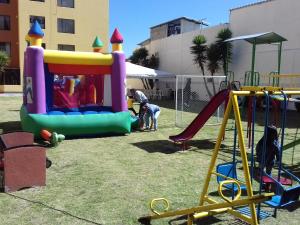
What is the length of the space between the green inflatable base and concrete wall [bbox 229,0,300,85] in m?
12.4

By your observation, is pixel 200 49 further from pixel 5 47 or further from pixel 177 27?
pixel 5 47

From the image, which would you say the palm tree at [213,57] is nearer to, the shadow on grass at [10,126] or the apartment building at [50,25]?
the apartment building at [50,25]

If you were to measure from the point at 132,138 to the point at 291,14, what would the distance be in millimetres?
13515

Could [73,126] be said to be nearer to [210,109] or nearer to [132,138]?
[132,138]

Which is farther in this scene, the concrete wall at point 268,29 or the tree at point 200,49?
the tree at point 200,49

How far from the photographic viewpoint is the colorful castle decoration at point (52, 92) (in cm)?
952

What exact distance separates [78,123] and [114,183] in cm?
413

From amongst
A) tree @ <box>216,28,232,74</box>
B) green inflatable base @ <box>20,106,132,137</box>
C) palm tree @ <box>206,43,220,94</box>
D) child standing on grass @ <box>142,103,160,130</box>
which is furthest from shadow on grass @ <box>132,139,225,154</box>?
palm tree @ <box>206,43,220,94</box>

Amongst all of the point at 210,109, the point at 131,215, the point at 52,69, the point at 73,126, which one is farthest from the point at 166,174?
the point at 52,69

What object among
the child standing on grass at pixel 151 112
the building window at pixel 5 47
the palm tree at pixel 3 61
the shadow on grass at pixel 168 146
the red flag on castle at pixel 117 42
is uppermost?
the building window at pixel 5 47

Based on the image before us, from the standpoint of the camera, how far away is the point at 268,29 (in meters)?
20.8

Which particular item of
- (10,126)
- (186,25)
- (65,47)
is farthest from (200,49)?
(10,126)

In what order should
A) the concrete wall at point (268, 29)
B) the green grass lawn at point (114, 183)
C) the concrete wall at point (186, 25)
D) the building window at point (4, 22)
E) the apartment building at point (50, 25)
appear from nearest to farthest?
the green grass lawn at point (114, 183) < the concrete wall at point (268, 29) < the apartment building at point (50, 25) < the building window at point (4, 22) < the concrete wall at point (186, 25)

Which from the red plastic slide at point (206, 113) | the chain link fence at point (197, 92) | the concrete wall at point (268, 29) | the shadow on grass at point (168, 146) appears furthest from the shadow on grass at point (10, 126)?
the concrete wall at point (268, 29)
